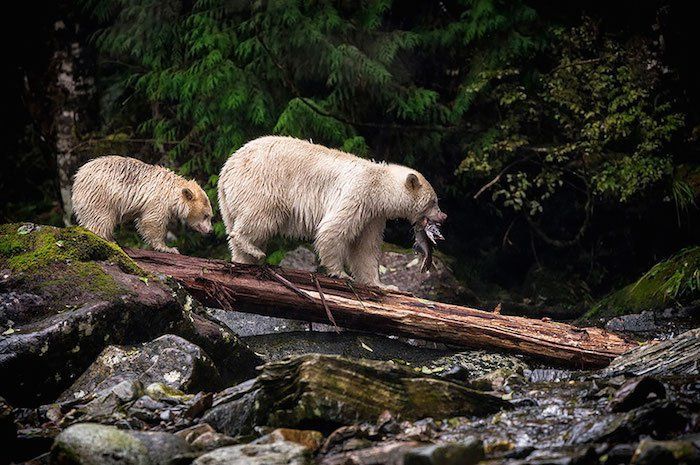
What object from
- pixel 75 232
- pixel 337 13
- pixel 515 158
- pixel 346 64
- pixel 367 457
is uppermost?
pixel 337 13

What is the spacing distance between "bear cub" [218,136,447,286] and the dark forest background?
2.40 meters

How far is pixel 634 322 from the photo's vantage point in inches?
347

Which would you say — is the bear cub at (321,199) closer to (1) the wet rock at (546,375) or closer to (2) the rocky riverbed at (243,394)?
(2) the rocky riverbed at (243,394)

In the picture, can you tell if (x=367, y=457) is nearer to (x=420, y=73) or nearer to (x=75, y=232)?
(x=75, y=232)

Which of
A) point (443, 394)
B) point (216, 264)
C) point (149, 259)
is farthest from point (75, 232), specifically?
point (443, 394)

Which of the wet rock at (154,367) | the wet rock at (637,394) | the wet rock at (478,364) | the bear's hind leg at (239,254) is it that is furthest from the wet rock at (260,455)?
the bear's hind leg at (239,254)

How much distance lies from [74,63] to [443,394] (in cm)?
981

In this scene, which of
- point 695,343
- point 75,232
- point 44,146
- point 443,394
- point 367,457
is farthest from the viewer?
point 44,146

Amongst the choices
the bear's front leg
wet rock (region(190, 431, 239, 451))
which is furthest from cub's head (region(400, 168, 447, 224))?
wet rock (region(190, 431, 239, 451))

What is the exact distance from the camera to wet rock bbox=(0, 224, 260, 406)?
5.90 meters

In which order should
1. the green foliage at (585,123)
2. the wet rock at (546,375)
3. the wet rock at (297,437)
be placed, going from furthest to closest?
the green foliage at (585,123) → the wet rock at (546,375) → the wet rock at (297,437)

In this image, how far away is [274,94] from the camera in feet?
38.3

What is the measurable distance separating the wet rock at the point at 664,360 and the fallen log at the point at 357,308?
515mm

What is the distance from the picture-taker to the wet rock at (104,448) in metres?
4.36
